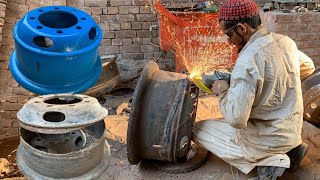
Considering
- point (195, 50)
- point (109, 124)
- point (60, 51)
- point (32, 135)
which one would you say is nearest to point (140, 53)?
point (195, 50)

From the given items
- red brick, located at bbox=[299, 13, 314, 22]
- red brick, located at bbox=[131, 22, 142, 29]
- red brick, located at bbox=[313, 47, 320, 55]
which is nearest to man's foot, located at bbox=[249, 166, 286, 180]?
red brick, located at bbox=[299, 13, 314, 22]

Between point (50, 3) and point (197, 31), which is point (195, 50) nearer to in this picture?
point (197, 31)

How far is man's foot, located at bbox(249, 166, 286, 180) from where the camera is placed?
333 centimetres

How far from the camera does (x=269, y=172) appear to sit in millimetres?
3383

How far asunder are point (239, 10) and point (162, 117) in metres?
1.14

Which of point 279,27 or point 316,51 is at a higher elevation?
point 279,27

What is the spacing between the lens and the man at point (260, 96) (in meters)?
2.91

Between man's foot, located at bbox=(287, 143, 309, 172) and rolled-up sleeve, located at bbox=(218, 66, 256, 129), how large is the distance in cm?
83

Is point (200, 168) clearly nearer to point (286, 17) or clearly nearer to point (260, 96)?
point (260, 96)

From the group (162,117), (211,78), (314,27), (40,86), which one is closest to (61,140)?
(162,117)

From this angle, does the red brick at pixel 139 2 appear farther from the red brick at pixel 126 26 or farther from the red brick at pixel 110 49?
the red brick at pixel 110 49

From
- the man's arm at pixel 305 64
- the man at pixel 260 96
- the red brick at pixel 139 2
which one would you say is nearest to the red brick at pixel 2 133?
the red brick at pixel 139 2

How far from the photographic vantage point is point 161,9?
5148 mm

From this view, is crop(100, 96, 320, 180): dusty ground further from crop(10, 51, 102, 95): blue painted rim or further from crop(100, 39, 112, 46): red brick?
crop(100, 39, 112, 46): red brick
